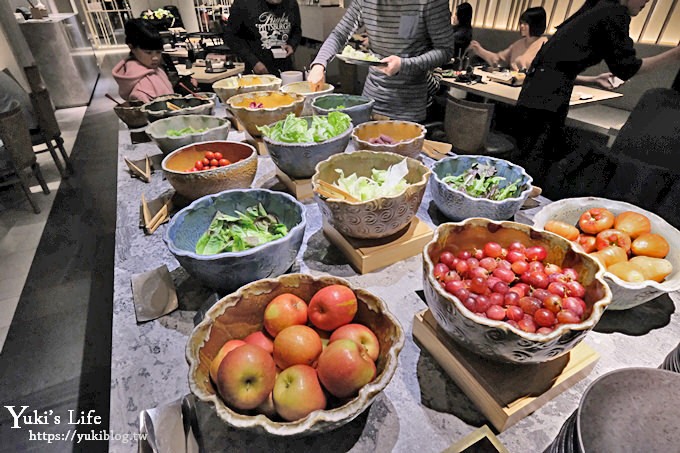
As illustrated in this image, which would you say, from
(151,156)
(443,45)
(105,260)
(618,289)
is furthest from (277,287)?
(105,260)

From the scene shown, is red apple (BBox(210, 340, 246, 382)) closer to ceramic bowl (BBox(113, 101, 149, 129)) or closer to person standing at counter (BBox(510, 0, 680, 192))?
ceramic bowl (BBox(113, 101, 149, 129))

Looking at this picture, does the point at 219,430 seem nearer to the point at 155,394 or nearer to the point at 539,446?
the point at 155,394

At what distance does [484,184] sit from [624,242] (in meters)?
0.38

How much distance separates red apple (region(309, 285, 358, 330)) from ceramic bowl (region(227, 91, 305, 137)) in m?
1.09

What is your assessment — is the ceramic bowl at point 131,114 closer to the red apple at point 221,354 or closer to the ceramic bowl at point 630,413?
the red apple at point 221,354

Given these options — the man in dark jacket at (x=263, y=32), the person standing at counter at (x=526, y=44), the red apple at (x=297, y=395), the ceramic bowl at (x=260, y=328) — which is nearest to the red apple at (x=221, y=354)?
the ceramic bowl at (x=260, y=328)

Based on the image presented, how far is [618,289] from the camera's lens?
0.79 meters

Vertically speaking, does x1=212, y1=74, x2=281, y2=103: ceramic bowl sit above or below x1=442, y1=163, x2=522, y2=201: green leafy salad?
above

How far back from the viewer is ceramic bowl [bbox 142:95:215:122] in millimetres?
1713

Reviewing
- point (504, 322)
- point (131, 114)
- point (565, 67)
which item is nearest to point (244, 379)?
point (504, 322)

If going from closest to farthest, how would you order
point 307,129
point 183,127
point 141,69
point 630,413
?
point 630,413 → point 307,129 → point 183,127 → point 141,69

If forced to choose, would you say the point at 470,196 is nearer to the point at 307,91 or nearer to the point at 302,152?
the point at 302,152

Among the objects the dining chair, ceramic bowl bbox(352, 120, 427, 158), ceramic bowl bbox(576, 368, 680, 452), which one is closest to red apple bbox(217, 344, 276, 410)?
ceramic bowl bbox(576, 368, 680, 452)

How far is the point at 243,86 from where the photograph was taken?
77.5 inches
